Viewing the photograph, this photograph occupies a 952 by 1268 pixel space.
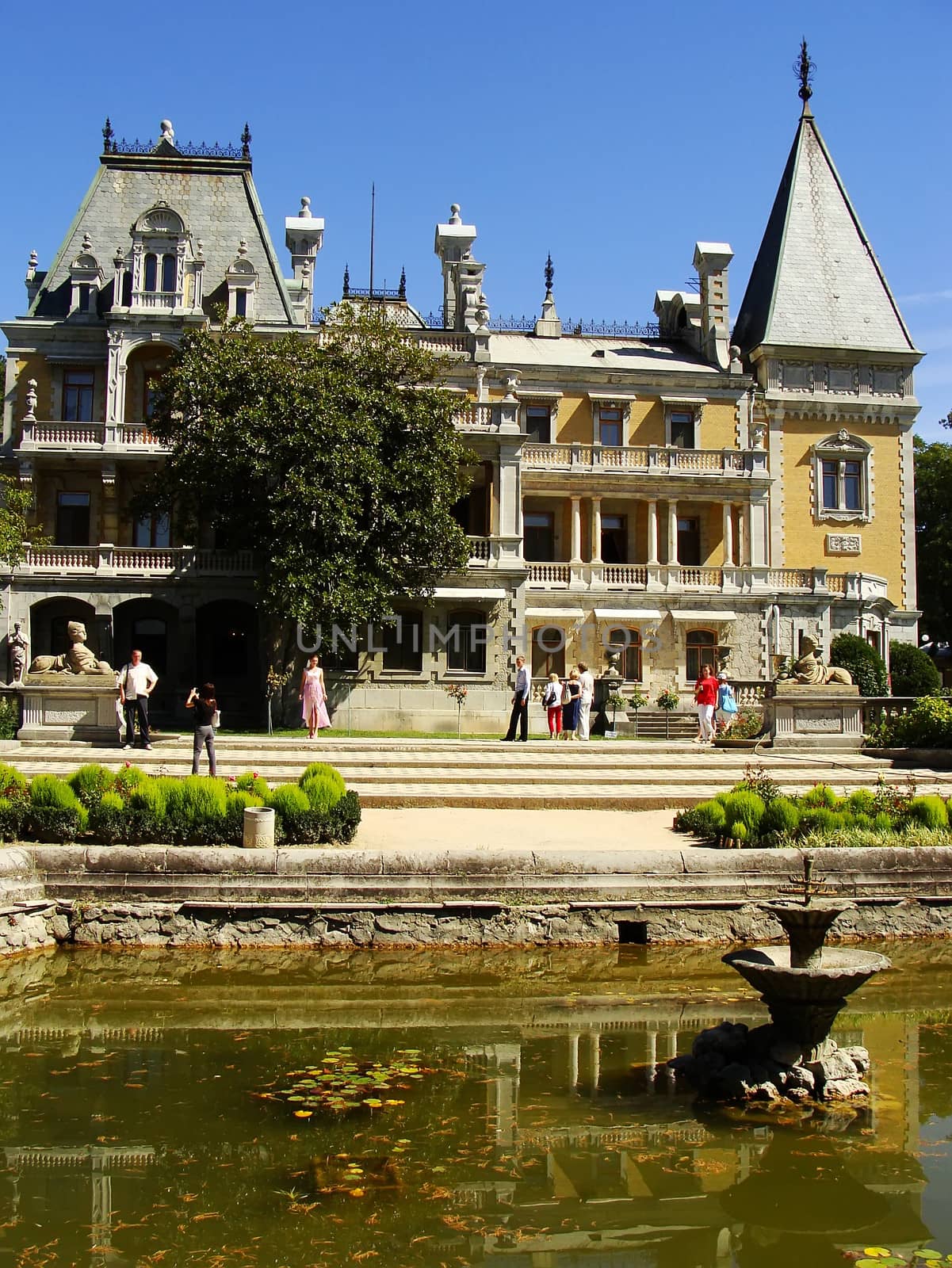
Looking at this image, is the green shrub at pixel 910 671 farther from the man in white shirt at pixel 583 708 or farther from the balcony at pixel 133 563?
the balcony at pixel 133 563

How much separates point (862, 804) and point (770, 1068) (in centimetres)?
717

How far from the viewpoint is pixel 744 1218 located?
595 cm

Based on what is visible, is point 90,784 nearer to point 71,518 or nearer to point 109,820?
point 109,820

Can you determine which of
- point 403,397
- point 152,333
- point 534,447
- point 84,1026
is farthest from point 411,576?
point 84,1026

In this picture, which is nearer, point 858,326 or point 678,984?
point 678,984

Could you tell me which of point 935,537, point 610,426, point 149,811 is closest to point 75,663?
point 149,811

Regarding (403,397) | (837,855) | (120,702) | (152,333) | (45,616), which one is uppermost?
(152,333)

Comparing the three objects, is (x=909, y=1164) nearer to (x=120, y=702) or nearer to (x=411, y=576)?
(x=120, y=702)

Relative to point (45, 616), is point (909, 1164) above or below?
below

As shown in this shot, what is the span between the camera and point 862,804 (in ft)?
46.5

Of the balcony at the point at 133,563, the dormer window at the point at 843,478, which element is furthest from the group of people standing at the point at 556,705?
the dormer window at the point at 843,478

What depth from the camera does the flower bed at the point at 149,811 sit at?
1253 cm

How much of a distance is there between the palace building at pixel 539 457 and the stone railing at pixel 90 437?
92 mm

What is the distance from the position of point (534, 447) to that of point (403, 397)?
31.1 feet
